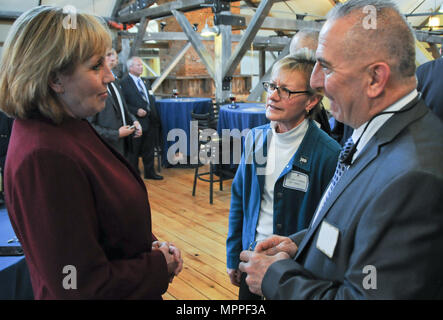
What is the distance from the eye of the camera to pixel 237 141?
4363mm

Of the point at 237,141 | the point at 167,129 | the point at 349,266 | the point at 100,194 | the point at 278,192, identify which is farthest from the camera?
the point at 167,129

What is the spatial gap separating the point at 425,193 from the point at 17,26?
3.40 feet

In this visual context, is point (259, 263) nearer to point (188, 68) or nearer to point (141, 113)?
point (141, 113)

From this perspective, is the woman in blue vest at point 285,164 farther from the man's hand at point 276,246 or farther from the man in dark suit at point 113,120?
the man in dark suit at point 113,120

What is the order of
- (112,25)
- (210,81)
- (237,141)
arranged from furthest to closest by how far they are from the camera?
1. (210,81)
2. (112,25)
3. (237,141)

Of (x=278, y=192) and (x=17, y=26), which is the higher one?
(x=17, y=26)

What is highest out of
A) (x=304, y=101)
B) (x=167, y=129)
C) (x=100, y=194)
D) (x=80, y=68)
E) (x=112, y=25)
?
(x=112, y=25)

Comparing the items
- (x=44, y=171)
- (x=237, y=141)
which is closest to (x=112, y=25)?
(x=237, y=141)

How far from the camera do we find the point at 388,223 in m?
0.73

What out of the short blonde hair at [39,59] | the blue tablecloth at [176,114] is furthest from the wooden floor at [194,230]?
the short blonde hair at [39,59]

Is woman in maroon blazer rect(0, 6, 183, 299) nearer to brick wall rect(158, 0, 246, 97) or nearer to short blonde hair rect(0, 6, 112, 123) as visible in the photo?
short blonde hair rect(0, 6, 112, 123)

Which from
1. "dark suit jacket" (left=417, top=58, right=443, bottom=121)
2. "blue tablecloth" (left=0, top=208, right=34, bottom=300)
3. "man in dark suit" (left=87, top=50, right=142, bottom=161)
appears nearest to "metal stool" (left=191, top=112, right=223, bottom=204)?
"man in dark suit" (left=87, top=50, right=142, bottom=161)

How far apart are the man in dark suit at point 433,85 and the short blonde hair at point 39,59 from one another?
5.08 feet

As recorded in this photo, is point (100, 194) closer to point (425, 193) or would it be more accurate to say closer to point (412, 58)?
point (425, 193)
